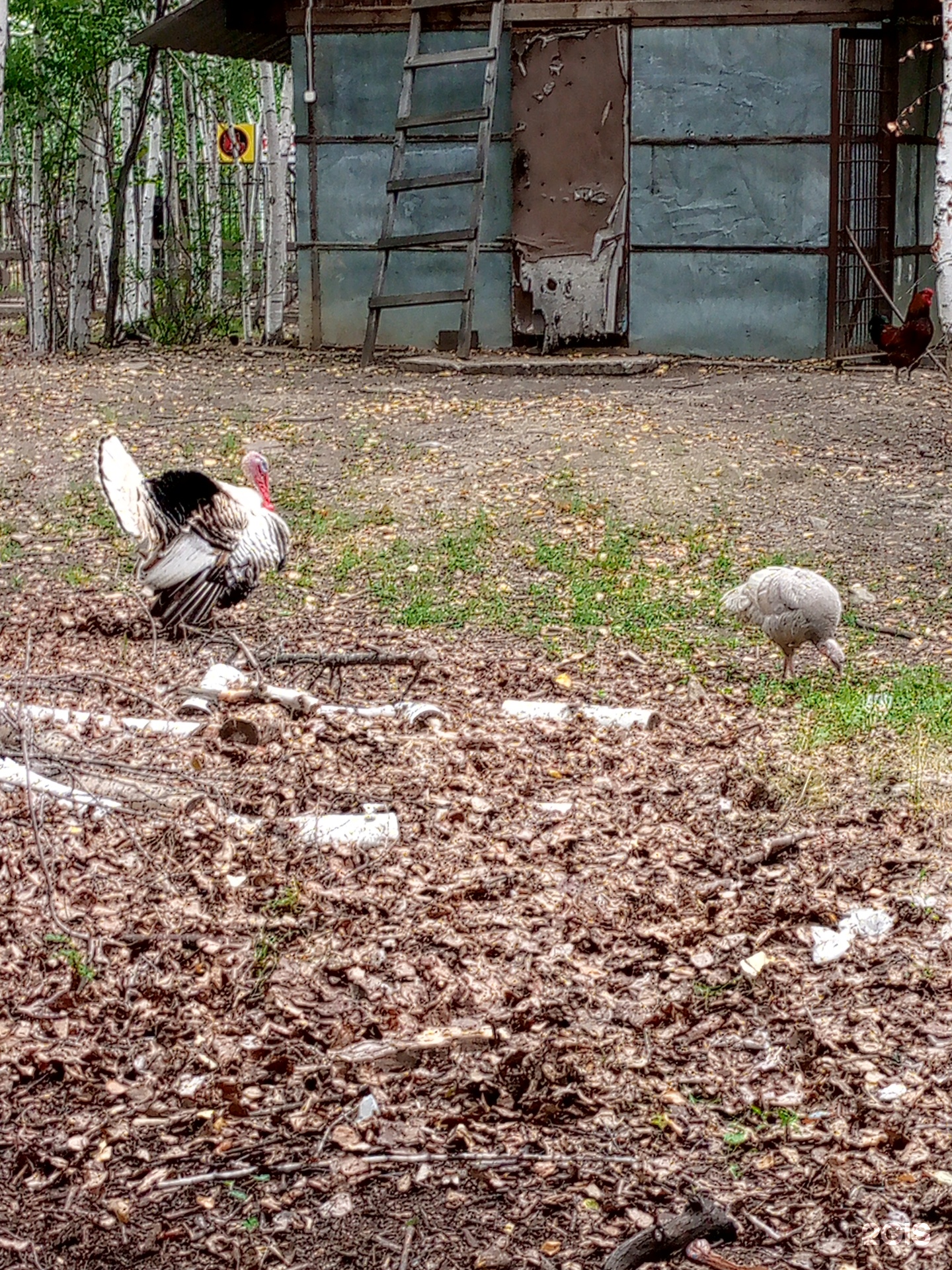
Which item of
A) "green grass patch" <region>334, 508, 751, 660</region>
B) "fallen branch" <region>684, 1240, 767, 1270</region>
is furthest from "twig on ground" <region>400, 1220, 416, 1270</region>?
"green grass patch" <region>334, 508, 751, 660</region>

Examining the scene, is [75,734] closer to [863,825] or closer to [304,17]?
[863,825]

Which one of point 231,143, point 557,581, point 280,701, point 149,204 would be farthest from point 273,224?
point 280,701

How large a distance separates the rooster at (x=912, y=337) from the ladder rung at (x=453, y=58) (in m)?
4.65

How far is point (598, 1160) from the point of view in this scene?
3547mm

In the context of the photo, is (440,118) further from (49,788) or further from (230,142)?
(230,142)

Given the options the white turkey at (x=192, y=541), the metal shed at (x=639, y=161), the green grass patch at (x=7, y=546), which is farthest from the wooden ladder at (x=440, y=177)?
the white turkey at (x=192, y=541)

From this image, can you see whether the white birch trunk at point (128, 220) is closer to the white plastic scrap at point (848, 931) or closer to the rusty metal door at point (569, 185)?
the rusty metal door at point (569, 185)

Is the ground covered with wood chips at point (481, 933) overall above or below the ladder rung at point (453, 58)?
below

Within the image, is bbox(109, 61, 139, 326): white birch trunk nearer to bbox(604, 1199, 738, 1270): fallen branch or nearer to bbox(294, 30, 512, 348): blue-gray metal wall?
bbox(294, 30, 512, 348): blue-gray metal wall

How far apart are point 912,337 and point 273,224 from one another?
8.10m

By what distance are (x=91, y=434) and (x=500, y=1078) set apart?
9.12m

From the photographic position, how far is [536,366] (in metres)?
14.8

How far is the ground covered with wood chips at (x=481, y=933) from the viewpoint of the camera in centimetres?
342

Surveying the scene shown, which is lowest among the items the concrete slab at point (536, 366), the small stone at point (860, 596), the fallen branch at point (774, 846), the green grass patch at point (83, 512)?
the fallen branch at point (774, 846)
